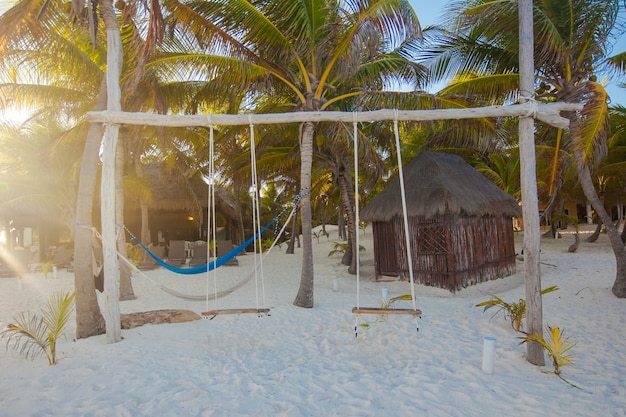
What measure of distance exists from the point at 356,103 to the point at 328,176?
723 cm

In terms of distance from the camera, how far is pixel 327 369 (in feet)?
11.6

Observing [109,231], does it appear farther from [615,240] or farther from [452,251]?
[615,240]

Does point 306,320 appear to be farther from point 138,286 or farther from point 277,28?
point 138,286

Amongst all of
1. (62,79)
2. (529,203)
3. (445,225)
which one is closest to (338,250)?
(445,225)

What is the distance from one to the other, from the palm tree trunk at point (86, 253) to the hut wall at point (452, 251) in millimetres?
6217

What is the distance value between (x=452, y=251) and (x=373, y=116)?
459cm

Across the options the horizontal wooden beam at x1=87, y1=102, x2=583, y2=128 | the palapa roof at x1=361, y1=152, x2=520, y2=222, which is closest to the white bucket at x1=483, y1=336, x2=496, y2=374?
the horizontal wooden beam at x1=87, y1=102, x2=583, y2=128

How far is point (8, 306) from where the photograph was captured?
6.44 meters

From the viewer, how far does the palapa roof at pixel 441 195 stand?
25.3 feet

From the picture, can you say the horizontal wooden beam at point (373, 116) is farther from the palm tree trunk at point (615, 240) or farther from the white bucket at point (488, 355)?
the palm tree trunk at point (615, 240)

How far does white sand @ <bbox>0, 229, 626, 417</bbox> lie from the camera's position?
278 centimetres

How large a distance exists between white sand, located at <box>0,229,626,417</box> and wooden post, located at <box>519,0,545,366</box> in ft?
1.24

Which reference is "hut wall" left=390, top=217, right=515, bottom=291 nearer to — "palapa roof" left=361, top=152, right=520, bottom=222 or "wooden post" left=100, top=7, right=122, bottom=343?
"palapa roof" left=361, top=152, right=520, bottom=222

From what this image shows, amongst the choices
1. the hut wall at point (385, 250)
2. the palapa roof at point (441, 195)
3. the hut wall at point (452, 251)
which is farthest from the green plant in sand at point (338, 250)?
the hut wall at point (452, 251)
